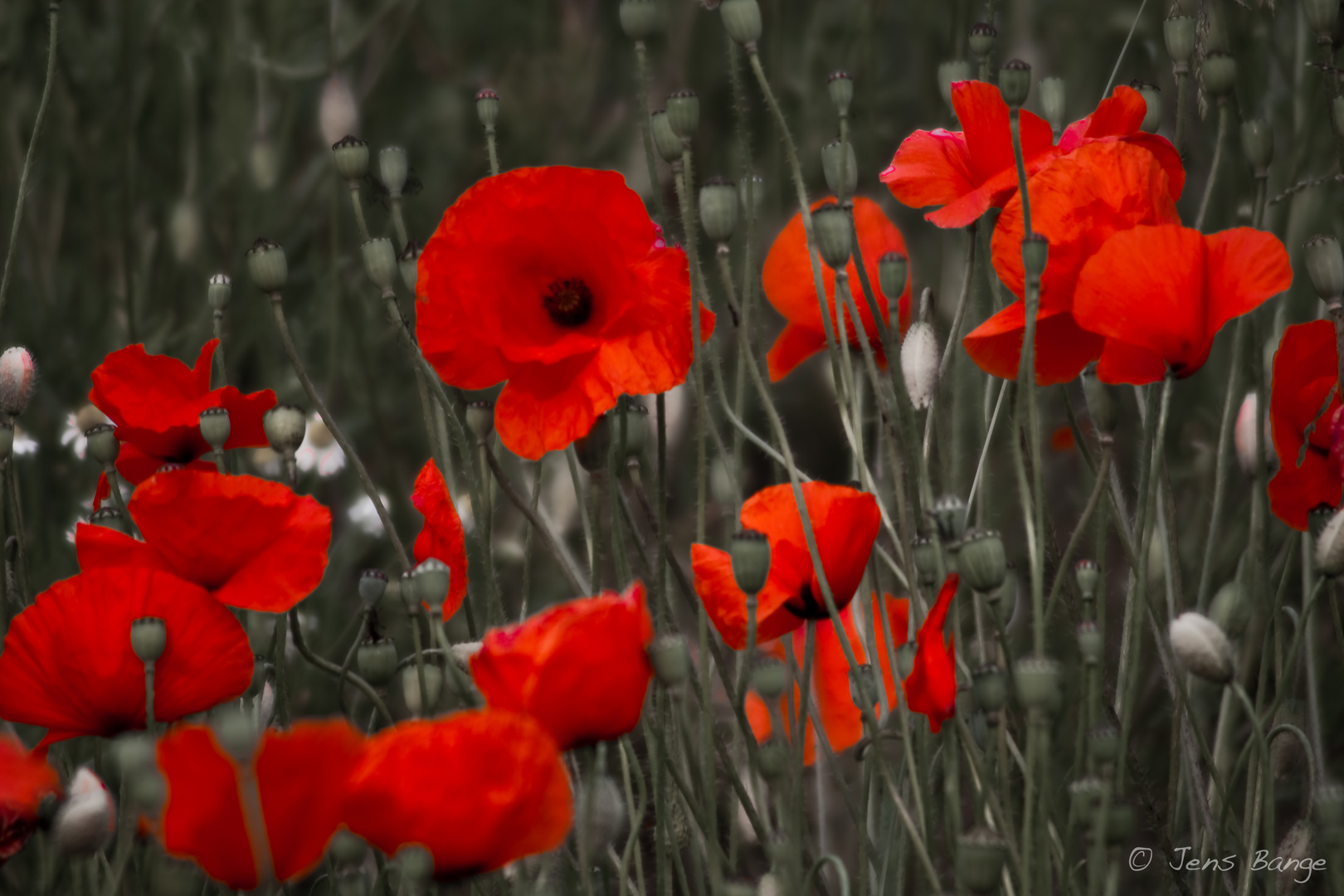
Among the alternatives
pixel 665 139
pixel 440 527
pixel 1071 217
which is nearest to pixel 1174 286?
pixel 1071 217

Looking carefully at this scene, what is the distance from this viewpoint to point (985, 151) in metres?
0.78

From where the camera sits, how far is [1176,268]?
685mm

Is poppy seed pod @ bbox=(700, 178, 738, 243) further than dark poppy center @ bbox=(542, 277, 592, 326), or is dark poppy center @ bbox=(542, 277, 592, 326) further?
dark poppy center @ bbox=(542, 277, 592, 326)

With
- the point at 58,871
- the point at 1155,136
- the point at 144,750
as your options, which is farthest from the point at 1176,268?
the point at 58,871

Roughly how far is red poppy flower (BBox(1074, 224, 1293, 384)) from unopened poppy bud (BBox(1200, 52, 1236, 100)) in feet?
0.64

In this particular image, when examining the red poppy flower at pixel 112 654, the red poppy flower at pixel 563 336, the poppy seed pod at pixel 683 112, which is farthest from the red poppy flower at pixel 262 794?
the poppy seed pod at pixel 683 112

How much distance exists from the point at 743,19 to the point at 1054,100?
27 centimetres

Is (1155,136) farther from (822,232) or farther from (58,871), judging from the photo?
(58,871)

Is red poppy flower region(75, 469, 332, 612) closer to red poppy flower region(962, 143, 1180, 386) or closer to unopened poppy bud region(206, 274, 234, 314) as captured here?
unopened poppy bud region(206, 274, 234, 314)

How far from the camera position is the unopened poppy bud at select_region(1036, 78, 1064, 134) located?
0.88 meters

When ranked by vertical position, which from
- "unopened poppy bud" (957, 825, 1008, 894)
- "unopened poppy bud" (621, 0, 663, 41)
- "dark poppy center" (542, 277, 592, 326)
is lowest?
"unopened poppy bud" (957, 825, 1008, 894)

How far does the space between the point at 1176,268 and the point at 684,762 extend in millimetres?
401

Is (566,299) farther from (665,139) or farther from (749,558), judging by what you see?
(749,558)

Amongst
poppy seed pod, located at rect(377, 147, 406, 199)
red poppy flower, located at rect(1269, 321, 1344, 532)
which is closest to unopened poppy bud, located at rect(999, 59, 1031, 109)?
red poppy flower, located at rect(1269, 321, 1344, 532)
